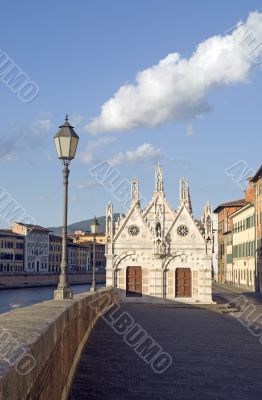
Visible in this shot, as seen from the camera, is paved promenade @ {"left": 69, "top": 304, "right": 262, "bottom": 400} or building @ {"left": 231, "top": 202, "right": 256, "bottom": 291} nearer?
paved promenade @ {"left": 69, "top": 304, "right": 262, "bottom": 400}

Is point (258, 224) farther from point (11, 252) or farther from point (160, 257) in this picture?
point (11, 252)

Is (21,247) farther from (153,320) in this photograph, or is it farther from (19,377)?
(19,377)

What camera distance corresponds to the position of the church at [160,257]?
46812 mm

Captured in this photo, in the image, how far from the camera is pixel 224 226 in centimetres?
10338

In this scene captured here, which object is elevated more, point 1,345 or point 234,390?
point 1,345

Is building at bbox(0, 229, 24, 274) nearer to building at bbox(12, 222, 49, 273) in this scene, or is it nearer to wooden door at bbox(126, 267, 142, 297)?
building at bbox(12, 222, 49, 273)

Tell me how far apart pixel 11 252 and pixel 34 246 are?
12714 mm

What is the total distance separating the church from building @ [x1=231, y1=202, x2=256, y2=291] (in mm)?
26667

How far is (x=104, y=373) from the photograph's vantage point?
46.0 feet

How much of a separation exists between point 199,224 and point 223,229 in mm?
57426

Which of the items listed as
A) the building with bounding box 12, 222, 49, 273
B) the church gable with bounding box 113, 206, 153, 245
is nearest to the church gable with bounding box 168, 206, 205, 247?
the church gable with bounding box 113, 206, 153, 245

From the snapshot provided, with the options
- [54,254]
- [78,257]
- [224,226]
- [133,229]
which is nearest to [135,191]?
[133,229]

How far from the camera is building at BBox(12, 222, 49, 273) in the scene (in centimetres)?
14950

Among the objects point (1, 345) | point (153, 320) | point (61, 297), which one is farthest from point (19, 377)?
point (153, 320)
